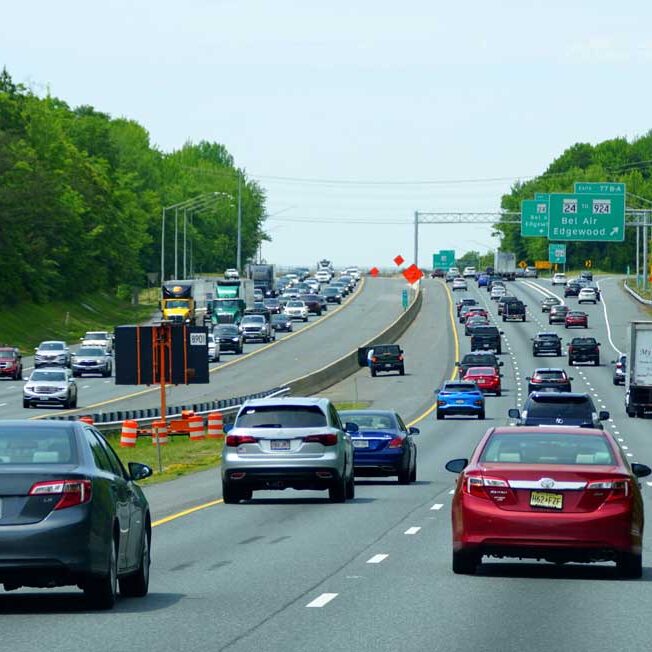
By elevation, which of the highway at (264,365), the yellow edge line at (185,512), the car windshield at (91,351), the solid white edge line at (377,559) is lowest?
the highway at (264,365)

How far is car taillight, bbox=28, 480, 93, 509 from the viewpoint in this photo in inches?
521

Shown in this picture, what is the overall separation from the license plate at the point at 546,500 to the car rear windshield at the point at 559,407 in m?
22.1

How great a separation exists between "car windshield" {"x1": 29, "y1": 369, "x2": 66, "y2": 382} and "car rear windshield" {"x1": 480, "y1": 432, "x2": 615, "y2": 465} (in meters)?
50.5

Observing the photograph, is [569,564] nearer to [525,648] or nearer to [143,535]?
[143,535]

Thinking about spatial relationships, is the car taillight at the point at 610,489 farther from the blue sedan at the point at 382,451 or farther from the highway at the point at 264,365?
the highway at the point at 264,365

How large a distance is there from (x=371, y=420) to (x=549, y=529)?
17460 mm

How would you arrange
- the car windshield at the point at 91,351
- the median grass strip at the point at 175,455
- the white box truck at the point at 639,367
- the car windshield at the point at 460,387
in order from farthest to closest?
the car windshield at the point at 91,351, the car windshield at the point at 460,387, the white box truck at the point at 639,367, the median grass strip at the point at 175,455

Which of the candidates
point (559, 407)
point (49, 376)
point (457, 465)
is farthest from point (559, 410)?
point (49, 376)

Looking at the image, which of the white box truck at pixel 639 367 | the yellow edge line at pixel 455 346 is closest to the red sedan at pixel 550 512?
the yellow edge line at pixel 455 346

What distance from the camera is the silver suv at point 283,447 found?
26438 millimetres

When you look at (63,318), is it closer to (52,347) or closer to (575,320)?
(575,320)

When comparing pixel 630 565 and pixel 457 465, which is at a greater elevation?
pixel 457 465

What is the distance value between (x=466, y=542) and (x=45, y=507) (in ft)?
15.7

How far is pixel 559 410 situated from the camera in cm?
3900
